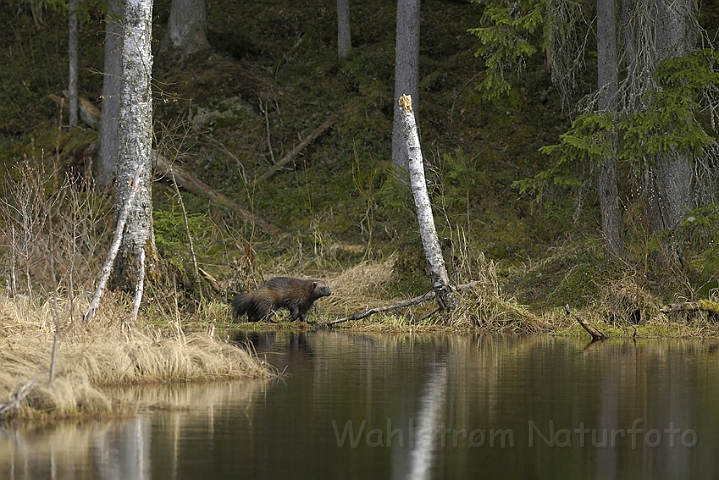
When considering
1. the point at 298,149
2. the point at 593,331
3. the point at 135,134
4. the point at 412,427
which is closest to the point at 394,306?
the point at 593,331

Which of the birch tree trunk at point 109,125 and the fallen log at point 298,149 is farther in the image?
the fallen log at point 298,149

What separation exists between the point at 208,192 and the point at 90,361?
738 inches

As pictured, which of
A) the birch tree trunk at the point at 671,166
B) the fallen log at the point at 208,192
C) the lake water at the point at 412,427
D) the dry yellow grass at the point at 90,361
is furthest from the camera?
the fallen log at the point at 208,192

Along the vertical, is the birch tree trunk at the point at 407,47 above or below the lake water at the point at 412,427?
above

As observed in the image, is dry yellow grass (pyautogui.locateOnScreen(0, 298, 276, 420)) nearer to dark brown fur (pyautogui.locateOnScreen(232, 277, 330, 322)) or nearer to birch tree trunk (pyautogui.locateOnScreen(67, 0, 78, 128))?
dark brown fur (pyautogui.locateOnScreen(232, 277, 330, 322))

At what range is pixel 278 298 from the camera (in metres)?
20.7

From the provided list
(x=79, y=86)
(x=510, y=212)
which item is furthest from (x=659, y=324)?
(x=79, y=86)

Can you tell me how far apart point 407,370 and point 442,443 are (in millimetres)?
4970

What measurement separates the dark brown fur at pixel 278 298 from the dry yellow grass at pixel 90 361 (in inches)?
230

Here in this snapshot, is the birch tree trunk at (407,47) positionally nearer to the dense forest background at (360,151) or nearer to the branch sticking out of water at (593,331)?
the dense forest background at (360,151)

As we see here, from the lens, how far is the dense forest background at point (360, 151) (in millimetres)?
21622

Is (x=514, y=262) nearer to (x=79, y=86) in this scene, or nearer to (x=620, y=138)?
(x=620, y=138)

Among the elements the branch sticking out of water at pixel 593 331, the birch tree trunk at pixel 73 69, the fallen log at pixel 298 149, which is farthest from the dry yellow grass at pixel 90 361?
the birch tree trunk at pixel 73 69

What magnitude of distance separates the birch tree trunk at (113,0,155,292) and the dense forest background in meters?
1.72
